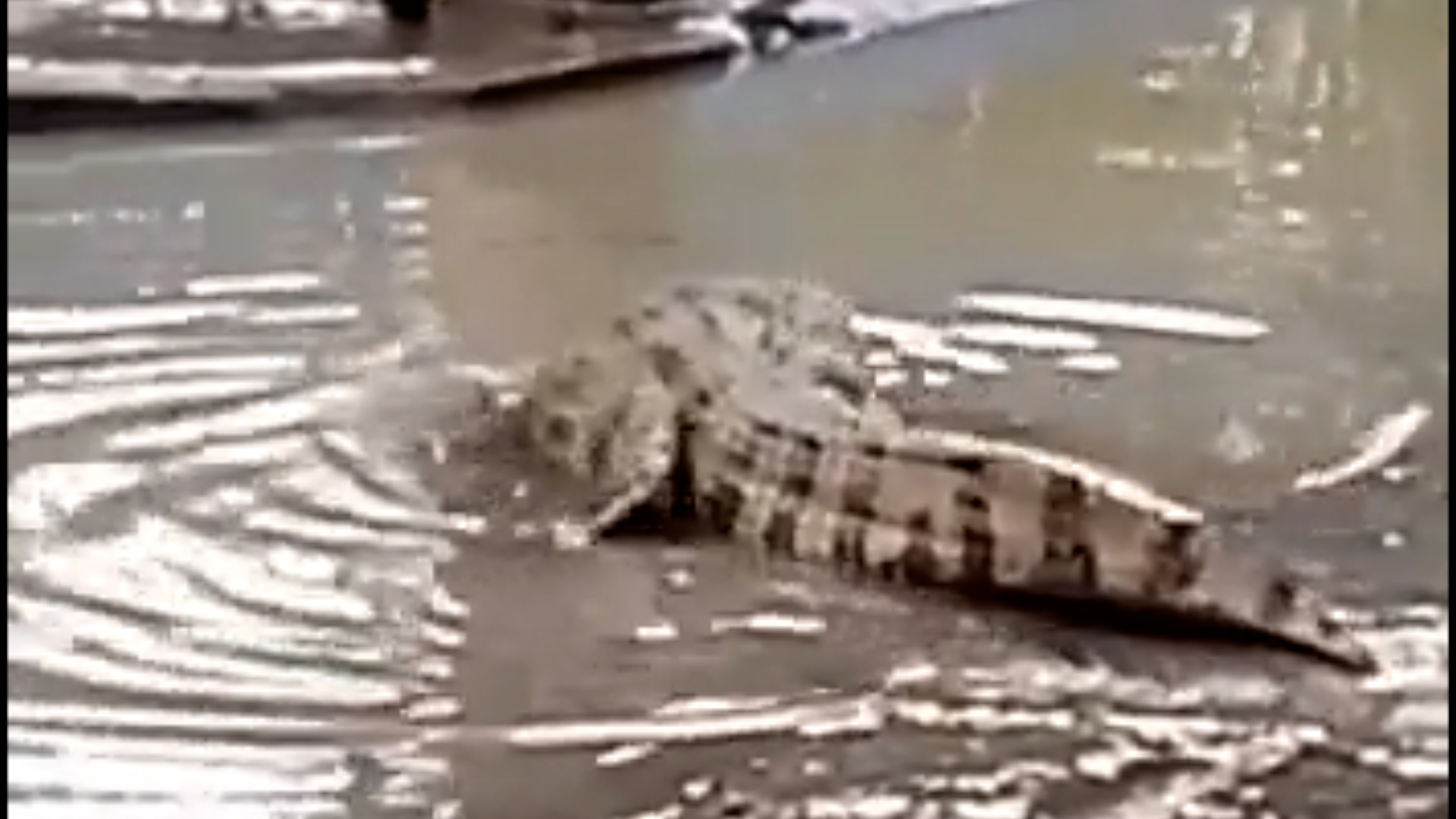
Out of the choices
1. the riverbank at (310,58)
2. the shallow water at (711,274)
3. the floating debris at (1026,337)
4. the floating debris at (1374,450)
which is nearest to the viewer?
the shallow water at (711,274)

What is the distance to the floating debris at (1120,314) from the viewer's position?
3.14ft

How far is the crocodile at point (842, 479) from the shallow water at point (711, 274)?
0.05 feet

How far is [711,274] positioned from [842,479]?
0.70ft

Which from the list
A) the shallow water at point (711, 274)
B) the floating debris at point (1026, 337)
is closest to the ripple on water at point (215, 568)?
the shallow water at point (711, 274)

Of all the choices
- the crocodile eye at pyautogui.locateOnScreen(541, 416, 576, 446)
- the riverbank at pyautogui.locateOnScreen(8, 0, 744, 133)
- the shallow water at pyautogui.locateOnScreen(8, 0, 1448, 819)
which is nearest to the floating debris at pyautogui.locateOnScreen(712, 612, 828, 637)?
the shallow water at pyautogui.locateOnScreen(8, 0, 1448, 819)

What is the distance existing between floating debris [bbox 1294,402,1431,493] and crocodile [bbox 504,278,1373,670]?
1.7 inches

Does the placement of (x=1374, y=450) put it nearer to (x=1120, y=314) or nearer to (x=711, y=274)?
(x=1120, y=314)

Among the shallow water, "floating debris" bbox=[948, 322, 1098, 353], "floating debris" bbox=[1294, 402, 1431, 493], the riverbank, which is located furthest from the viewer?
the riverbank

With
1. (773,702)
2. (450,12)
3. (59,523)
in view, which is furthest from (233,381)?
(450,12)

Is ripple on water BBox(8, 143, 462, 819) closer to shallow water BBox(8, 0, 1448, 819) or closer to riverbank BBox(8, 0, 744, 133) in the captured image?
shallow water BBox(8, 0, 1448, 819)

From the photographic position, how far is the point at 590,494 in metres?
0.88

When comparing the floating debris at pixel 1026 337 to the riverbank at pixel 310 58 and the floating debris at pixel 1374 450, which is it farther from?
the riverbank at pixel 310 58

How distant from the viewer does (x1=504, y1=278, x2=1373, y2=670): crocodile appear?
78 cm

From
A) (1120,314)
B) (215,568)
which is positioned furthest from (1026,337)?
(215,568)
